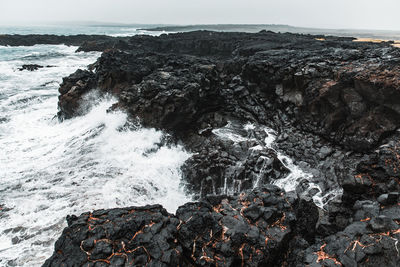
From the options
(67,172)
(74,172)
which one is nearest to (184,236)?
(74,172)

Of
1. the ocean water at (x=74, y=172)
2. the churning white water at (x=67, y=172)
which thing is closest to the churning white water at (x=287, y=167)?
the ocean water at (x=74, y=172)

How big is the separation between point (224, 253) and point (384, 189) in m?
6.78

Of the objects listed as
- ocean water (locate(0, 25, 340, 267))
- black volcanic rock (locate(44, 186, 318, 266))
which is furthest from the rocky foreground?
ocean water (locate(0, 25, 340, 267))

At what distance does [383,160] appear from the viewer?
979 cm

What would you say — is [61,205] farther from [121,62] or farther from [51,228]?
[121,62]

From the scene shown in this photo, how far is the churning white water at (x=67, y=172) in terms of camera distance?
32.2 feet

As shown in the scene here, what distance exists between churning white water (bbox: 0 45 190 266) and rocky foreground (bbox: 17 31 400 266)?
1.36 meters

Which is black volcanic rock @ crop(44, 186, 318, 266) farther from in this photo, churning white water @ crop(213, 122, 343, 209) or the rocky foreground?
churning white water @ crop(213, 122, 343, 209)

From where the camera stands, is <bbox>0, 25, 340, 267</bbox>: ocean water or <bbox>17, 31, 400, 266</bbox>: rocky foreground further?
<bbox>0, 25, 340, 267</bbox>: ocean water

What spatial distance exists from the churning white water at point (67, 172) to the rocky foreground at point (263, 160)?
4.46 ft

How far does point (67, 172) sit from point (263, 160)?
1140cm

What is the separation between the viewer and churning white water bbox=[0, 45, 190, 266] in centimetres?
983

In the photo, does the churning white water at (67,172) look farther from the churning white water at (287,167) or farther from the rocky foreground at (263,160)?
the churning white water at (287,167)

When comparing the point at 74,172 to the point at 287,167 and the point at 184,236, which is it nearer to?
the point at 184,236
